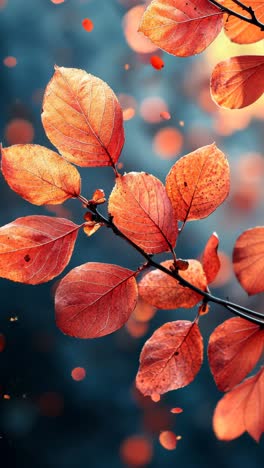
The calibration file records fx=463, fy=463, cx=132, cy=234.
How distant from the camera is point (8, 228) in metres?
0.28

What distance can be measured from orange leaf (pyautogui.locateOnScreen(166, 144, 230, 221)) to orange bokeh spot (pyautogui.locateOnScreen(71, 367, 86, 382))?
26.1 inches

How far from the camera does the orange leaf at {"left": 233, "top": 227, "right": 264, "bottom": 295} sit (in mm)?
295

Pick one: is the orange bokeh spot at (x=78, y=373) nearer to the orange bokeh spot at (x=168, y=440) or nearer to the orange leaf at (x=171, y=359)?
the orange bokeh spot at (x=168, y=440)

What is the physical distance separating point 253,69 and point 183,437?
76 cm

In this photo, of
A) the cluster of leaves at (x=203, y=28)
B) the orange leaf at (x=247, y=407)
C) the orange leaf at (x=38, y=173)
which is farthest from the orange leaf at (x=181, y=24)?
the orange leaf at (x=247, y=407)

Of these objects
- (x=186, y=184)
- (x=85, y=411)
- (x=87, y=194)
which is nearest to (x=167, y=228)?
(x=186, y=184)

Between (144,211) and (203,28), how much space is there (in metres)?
0.12

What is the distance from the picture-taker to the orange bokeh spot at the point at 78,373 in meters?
0.89

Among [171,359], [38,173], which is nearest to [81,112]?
[38,173]

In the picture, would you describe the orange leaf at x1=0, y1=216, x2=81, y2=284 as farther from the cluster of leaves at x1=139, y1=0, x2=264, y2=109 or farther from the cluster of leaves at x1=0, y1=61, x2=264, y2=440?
the cluster of leaves at x1=139, y1=0, x2=264, y2=109

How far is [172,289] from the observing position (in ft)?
1.10

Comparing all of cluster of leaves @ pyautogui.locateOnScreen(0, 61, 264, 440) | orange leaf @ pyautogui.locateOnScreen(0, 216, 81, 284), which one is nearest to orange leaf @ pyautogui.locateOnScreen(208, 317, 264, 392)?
cluster of leaves @ pyautogui.locateOnScreen(0, 61, 264, 440)

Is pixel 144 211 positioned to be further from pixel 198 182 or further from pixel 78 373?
pixel 78 373

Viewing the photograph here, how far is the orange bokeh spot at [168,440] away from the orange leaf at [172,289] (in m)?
0.63
